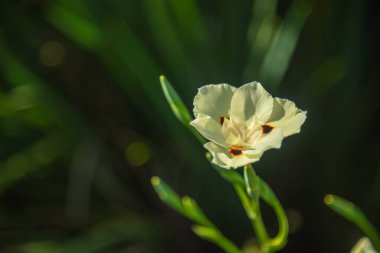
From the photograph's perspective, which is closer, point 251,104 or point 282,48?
point 251,104

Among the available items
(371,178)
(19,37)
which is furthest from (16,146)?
(371,178)

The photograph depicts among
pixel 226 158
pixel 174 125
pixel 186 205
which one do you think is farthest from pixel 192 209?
pixel 174 125

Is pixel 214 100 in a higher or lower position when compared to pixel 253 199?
higher

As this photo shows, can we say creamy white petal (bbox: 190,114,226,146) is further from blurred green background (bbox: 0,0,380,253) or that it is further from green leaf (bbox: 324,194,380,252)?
blurred green background (bbox: 0,0,380,253)

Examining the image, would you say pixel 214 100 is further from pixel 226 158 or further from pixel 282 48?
pixel 282 48

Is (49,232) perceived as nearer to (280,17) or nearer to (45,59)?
(45,59)

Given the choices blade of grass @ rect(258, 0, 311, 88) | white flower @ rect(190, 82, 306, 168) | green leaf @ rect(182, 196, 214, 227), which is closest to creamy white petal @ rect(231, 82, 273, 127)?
white flower @ rect(190, 82, 306, 168)
